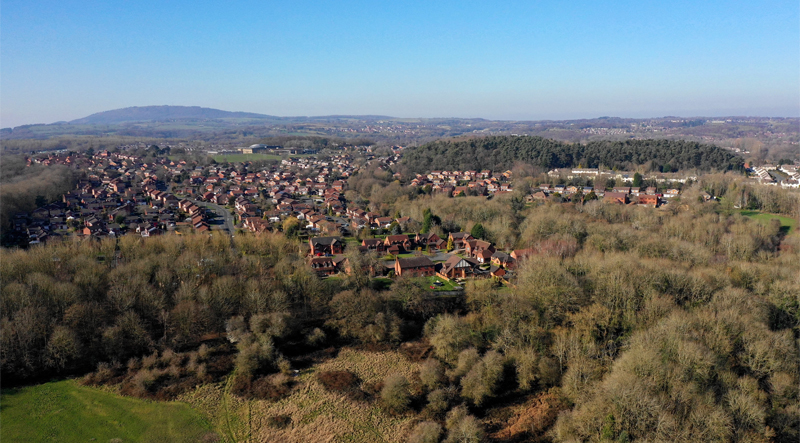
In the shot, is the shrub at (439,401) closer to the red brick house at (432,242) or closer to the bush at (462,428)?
the bush at (462,428)

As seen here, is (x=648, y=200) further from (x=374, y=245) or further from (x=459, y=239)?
(x=374, y=245)

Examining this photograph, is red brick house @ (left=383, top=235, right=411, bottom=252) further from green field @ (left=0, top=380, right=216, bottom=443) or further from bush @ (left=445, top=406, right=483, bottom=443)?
green field @ (left=0, top=380, right=216, bottom=443)

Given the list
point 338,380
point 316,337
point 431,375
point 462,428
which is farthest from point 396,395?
point 316,337

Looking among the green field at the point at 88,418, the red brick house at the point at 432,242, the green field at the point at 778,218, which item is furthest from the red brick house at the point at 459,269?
the green field at the point at 778,218

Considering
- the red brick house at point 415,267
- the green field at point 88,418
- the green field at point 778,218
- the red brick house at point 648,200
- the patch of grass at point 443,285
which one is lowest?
the green field at point 88,418

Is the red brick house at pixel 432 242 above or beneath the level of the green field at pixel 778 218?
beneath

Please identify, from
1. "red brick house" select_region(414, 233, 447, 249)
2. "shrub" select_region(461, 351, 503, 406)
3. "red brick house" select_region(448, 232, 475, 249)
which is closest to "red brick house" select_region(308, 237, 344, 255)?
"red brick house" select_region(414, 233, 447, 249)

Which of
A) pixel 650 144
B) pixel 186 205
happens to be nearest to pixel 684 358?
pixel 186 205
